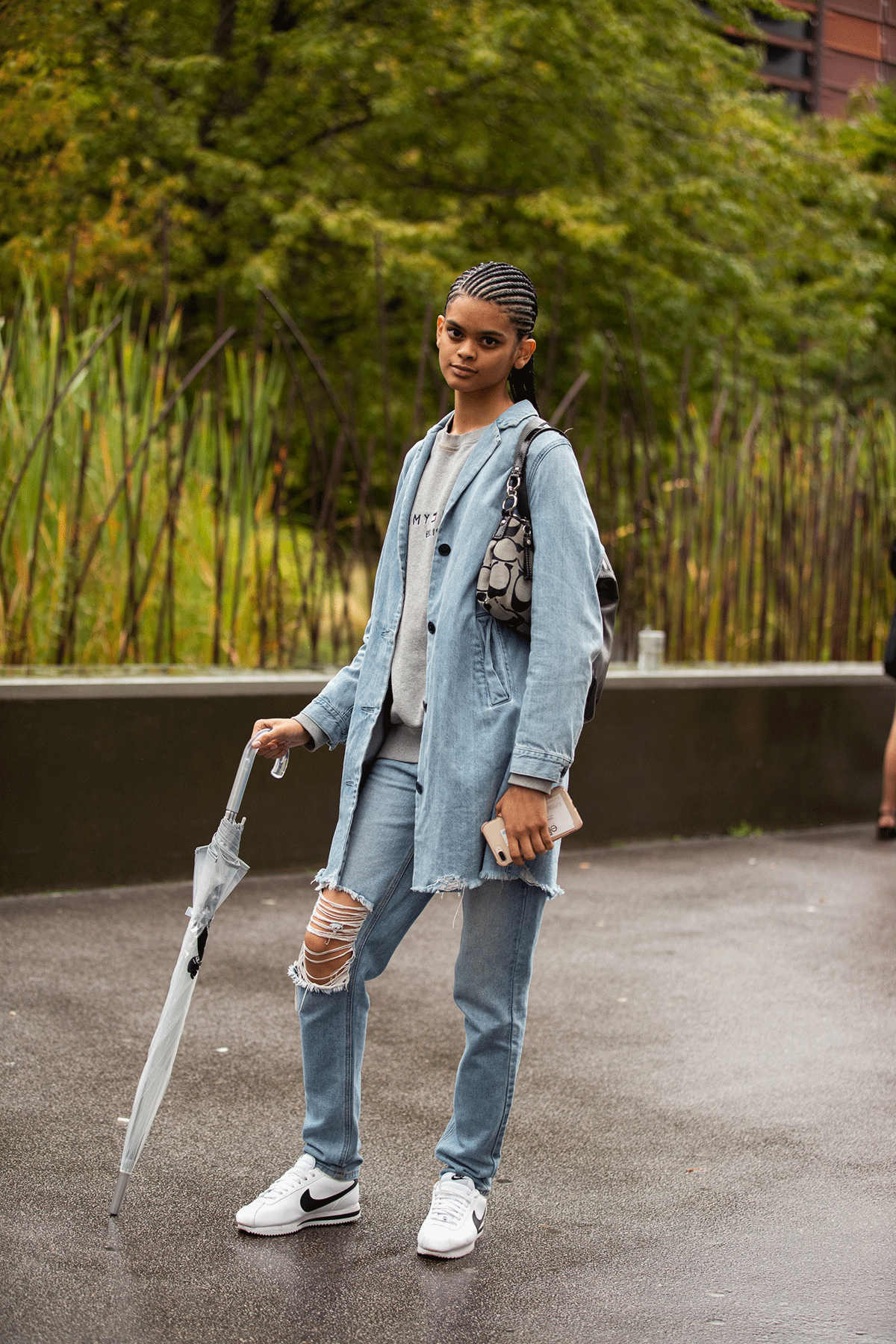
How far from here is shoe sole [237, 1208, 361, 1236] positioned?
2.82 m

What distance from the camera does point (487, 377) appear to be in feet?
8.89

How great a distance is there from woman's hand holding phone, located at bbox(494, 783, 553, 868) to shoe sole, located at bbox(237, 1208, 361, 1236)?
0.88m

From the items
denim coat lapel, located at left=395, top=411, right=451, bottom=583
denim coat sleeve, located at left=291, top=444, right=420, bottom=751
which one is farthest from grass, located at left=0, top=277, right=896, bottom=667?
denim coat lapel, located at left=395, top=411, right=451, bottom=583

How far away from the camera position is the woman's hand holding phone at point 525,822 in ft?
8.41

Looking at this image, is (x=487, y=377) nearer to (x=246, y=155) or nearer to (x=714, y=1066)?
(x=714, y=1066)

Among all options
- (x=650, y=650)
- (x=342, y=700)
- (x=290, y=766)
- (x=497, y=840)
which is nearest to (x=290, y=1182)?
(x=497, y=840)

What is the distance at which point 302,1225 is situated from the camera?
2854 millimetres

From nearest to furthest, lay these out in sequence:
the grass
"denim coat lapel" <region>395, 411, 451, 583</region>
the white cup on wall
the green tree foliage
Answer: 1. "denim coat lapel" <region>395, 411, 451, 583</region>
2. the grass
3. the white cup on wall
4. the green tree foliage

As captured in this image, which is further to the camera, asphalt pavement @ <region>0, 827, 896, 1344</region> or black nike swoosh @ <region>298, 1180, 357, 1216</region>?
black nike swoosh @ <region>298, 1180, 357, 1216</region>

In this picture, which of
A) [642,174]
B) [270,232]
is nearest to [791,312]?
[642,174]

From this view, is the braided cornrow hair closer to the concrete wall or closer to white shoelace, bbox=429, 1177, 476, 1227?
white shoelace, bbox=429, 1177, 476, 1227

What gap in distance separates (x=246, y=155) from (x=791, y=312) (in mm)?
7398

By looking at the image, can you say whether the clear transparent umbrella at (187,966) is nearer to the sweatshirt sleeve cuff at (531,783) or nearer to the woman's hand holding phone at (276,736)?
the woman's hand holding phone at (276,736)

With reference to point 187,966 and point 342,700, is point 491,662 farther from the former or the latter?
point 187,966
